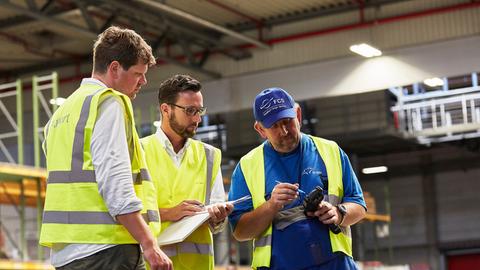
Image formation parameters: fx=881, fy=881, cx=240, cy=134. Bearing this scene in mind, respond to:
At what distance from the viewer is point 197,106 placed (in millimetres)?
5328

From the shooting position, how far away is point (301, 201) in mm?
4750

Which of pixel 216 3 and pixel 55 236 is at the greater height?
pixel 216 3

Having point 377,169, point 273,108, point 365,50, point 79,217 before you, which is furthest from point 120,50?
point 377,169

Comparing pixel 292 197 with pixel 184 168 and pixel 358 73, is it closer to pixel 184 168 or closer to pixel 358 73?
pixel 184 168

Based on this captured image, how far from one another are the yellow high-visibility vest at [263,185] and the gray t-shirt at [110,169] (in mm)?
1024

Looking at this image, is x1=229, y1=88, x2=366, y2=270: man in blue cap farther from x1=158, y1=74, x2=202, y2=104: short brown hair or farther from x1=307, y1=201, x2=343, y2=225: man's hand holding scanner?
x1=158, y1=74, x2=202, y2=104: short brown hair

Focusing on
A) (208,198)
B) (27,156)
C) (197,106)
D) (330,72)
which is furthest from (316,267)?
(330,72)

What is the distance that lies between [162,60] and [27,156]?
5702mm

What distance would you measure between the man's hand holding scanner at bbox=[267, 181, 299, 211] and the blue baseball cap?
387mm

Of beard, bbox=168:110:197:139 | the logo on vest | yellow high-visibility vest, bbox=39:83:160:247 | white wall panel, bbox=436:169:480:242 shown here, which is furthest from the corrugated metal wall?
yellow high-visibility vest, bbox=39:83:160:247

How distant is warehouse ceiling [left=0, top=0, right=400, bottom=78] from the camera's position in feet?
67.1

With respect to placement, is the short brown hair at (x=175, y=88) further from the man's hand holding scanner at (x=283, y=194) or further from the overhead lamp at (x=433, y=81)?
the overhead lamp at (x=433, y=81)

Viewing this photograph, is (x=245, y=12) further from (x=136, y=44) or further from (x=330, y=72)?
(x=136, y=44)

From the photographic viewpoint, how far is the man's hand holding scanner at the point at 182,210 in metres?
5.01
